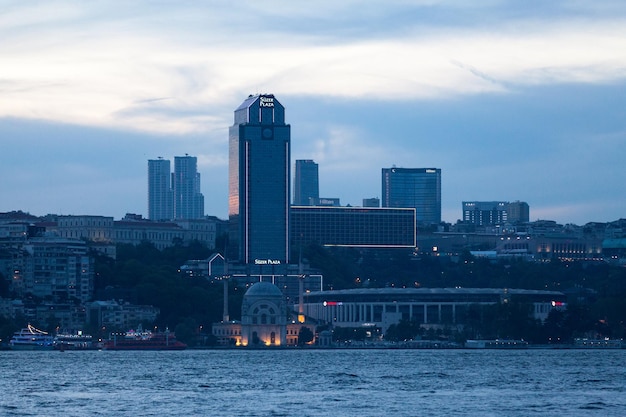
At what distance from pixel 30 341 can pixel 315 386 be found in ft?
274

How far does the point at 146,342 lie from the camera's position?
194 meters

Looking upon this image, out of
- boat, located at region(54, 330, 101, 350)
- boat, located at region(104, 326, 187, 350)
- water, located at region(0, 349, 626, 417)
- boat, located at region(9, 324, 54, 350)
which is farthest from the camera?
boat, located at region(104, 326, 187, 350)

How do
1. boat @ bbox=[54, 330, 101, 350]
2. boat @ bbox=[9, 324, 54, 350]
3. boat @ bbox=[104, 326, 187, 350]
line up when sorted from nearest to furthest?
boat @ bbox=[9, 324, 54, 350], boat @ bbox=[54, 330, 101, 350], boat @ bbox=[104, 326, 187, 350]

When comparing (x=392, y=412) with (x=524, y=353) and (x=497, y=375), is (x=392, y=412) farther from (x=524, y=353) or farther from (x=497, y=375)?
(x=524, y=353)

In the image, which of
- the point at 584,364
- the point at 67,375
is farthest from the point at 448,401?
the point at 584,364

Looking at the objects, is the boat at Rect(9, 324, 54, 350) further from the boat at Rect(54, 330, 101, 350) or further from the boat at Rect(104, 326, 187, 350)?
the boat at Rect(104, 326, 187, 350)

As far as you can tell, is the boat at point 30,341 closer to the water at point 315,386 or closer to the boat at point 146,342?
the boat at point 146,342

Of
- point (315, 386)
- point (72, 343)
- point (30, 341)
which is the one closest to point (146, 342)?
point (72, 343)

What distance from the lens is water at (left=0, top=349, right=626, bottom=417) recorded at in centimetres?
9538

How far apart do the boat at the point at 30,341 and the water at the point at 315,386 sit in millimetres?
23215

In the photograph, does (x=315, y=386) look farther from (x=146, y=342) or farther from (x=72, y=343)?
(x=72, y=343)

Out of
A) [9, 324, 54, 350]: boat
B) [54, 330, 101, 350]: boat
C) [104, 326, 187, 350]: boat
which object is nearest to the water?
[9, 324, 54, 350]: boat

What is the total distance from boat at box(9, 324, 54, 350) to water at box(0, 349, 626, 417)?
2321 cm

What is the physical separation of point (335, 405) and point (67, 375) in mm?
35168
